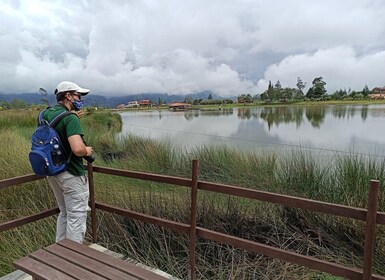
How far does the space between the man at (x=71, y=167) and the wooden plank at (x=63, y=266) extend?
628mm

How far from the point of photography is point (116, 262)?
7.11ft

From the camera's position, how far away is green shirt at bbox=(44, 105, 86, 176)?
2592 mm

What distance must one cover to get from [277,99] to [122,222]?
279ft

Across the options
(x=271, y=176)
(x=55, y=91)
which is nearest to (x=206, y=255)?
(x=55, y=91)

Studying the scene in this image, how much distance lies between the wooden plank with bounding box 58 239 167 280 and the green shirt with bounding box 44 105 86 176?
0.70 metres

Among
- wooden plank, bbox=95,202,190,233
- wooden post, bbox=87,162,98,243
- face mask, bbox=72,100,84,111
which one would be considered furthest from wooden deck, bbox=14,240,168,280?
face mask, bbox=72,100,84,111

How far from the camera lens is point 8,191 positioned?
14.8ft

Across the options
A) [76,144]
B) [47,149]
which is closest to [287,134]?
[76,144]

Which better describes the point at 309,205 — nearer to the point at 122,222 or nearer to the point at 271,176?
the point at 122,222

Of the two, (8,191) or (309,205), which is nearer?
(309,205)

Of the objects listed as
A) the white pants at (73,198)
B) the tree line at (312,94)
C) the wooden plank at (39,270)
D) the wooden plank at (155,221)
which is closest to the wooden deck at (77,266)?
the wooden plank at (39,270)

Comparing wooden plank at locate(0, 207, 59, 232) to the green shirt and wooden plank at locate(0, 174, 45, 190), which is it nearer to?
wooden plank at locate(0, 174, 45, 190)

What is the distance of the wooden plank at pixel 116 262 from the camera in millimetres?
2006

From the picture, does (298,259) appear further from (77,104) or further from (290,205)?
(77,104)
